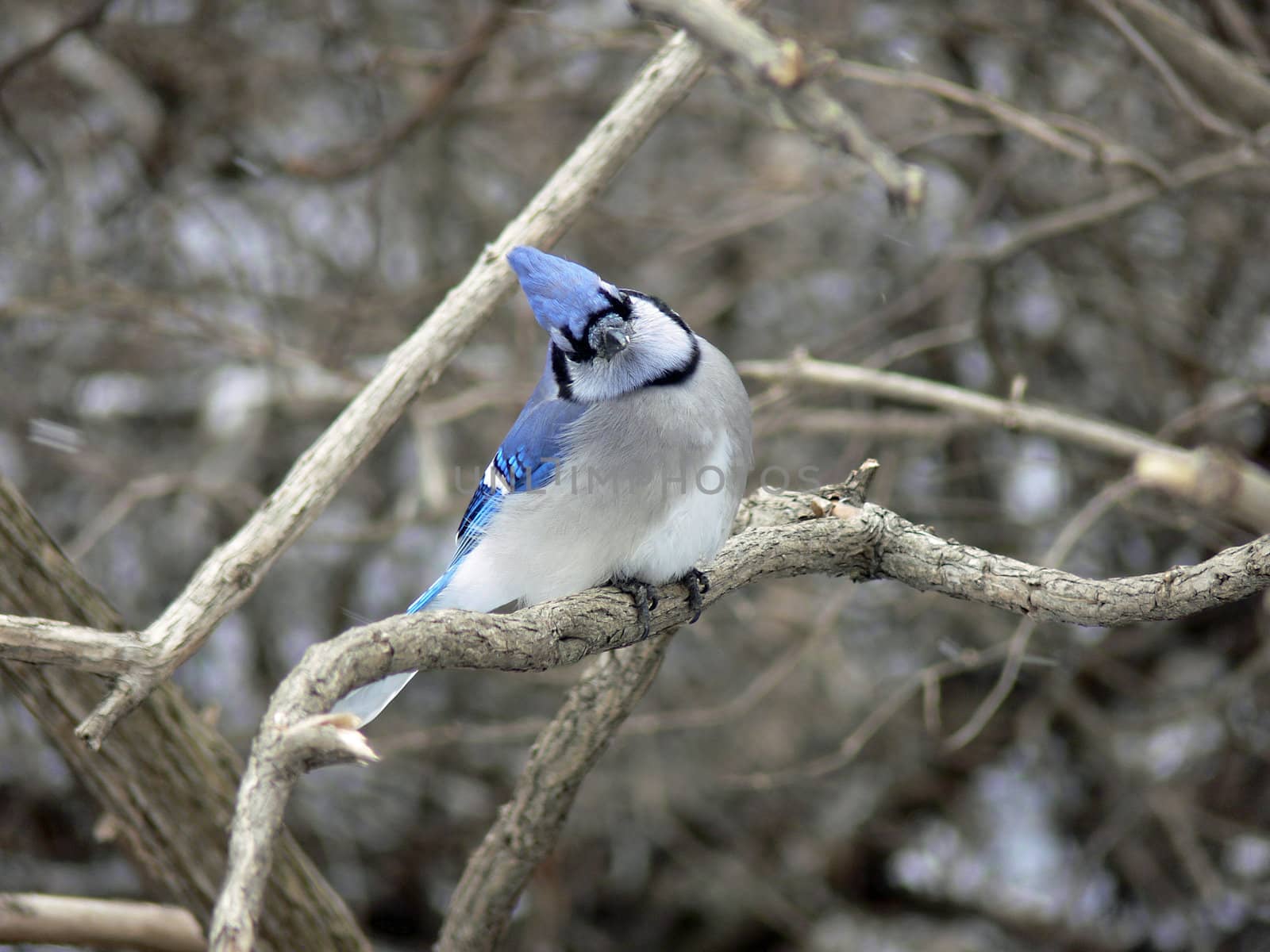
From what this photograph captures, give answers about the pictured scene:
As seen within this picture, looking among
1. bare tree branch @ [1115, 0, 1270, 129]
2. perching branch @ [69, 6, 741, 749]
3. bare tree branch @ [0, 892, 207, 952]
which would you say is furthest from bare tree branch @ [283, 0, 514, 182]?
bare tree branch @ [0, 892, 207, 952]

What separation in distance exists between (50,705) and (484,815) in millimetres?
2501

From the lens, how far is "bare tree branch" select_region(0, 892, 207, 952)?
2.14m

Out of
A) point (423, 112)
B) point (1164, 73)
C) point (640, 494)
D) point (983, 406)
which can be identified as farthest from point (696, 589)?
point (423, 112)

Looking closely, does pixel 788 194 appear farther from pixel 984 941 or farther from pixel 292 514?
pixel 984 941

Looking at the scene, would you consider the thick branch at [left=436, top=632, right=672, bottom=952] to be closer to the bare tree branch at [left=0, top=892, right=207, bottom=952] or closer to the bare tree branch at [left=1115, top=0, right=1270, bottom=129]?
the bare tree branch at [left=0, top=892, right=207, bottom=952]

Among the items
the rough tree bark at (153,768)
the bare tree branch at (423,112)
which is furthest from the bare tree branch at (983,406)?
the rough tree bark at (153,768)

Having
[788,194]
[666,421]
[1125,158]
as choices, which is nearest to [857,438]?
[788,194]

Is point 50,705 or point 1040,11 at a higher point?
point 50,705

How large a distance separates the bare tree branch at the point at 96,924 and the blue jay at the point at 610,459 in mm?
596

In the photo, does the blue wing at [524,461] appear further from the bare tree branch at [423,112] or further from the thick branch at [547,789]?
the bare tree branch at [423,112]

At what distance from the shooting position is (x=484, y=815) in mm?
4273

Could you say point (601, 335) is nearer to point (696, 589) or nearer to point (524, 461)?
point (524, 461)

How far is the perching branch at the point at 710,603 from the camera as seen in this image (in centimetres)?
117

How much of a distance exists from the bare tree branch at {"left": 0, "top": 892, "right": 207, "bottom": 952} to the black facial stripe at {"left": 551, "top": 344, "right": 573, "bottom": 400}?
121cm
